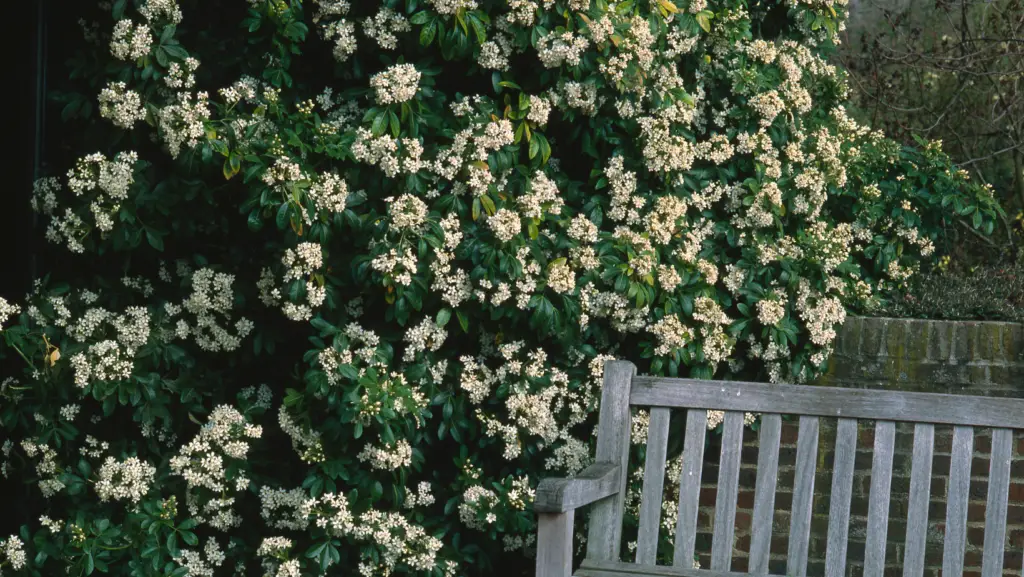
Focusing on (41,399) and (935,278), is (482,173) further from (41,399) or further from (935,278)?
(935,278)

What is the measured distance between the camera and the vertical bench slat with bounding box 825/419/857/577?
318 cm

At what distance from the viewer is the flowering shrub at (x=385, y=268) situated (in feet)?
12.0

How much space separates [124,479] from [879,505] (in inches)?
93.8

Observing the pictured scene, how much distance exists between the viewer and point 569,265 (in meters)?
3.89

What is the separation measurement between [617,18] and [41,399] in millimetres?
2328

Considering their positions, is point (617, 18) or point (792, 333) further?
point (792, 333)

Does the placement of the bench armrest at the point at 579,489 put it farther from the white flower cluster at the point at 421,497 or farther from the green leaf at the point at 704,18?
the green leaf at the point at 704,18

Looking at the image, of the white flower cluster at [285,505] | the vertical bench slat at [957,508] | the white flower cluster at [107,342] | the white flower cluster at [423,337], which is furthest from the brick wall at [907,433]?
the white flower cluster at [107,342]

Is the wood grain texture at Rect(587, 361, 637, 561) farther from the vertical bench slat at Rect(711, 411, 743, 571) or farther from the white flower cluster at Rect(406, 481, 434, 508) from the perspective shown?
the white flower cluster at Rect(406, 481, 434, 508)

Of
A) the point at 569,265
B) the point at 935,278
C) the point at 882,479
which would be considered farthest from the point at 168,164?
the point at 935,278

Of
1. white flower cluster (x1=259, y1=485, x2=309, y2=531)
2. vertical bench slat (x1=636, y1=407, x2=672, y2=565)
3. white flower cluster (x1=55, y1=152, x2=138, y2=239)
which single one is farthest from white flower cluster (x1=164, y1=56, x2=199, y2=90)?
vertical bench slat (x1=636, y1=407, x2=672, y2=565)

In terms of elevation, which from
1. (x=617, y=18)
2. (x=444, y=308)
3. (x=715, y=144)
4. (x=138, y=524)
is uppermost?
(x=617, y=18)

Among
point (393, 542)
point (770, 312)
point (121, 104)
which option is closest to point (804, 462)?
point (770, 312)

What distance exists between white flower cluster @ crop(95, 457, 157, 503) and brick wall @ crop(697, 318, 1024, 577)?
200 cm
